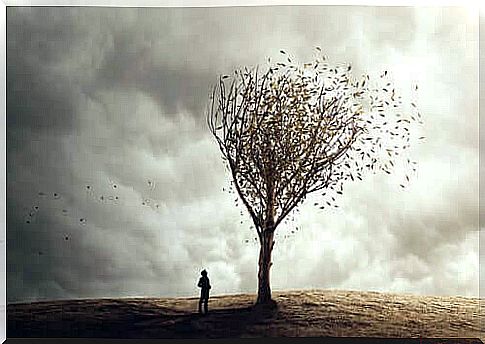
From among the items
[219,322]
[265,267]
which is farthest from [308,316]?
[219,322]

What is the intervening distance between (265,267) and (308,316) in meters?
0.31

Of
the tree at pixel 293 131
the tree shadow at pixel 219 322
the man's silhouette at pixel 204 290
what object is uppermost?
the tree at pixel 293 131

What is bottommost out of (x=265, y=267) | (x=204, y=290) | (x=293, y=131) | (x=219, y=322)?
(x=219, y=322)

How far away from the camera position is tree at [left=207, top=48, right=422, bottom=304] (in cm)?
454

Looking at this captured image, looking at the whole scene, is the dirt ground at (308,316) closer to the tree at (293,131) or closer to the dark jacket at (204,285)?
the dark jacket at (204,285)

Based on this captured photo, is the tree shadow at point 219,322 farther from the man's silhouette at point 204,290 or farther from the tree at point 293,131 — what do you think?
the tree at point 293,131

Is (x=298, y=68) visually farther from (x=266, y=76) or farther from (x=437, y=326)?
(x=437, y=326)

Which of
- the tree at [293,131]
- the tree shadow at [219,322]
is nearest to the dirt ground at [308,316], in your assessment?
the tree shadow at [219,322]

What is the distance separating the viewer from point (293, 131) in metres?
4.55

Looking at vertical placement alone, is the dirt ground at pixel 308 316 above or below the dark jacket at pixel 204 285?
below

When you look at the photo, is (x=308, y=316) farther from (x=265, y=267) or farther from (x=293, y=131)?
(x=293, y=131)

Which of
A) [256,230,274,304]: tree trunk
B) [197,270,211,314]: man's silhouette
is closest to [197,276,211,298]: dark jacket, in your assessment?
[197,270,211,314]: man's silhouette

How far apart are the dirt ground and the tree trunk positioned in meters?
0.04

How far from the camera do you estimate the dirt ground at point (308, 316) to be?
4.51 metres
